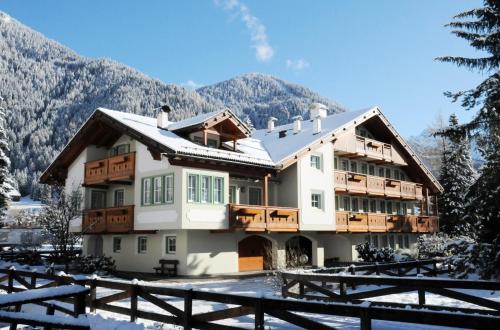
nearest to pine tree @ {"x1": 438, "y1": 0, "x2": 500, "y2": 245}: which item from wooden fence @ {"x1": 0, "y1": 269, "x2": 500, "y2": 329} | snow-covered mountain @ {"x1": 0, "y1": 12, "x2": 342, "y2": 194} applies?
wooden fence @ {"x1": 0, "y1": 269, "x2": 500, "y2": 329}

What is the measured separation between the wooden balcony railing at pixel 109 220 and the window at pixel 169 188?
283cm

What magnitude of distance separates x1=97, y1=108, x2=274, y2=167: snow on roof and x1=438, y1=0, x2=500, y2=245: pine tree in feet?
39.4

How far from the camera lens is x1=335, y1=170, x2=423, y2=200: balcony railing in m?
34.2

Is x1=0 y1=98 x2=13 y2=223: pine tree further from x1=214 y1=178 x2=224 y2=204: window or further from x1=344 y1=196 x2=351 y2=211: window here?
x1=344 y1=196 x2=351 y2=211: window

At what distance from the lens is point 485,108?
17.8 metres

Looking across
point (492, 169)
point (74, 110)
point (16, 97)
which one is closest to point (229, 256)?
point (492, 169)

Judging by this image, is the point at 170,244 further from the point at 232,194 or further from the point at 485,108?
the point at 485,108

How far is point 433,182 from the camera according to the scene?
138 feet

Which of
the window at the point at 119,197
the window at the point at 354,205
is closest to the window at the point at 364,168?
the window at the point at 354,205

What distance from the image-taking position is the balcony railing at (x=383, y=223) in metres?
33.4

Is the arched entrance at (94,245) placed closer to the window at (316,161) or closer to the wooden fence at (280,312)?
the window at (316,161)

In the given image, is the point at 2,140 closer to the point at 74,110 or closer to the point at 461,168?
the point at 461,168

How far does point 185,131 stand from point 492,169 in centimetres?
1663

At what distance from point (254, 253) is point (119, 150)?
10.6 meters
